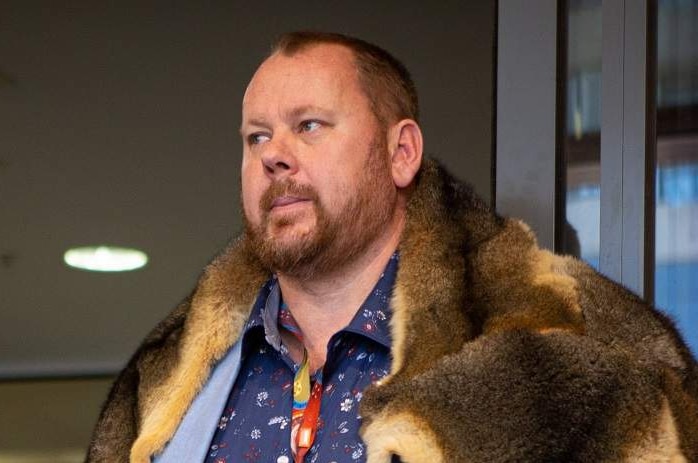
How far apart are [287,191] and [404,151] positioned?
0.24 metres

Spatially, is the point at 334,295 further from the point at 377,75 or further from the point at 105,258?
the point at 105,258

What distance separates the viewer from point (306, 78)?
2.74 m

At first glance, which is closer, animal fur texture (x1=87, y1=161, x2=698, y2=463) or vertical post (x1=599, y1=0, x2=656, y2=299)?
animal fur texture (x1=87, y1=161, x2=698, y2=463)

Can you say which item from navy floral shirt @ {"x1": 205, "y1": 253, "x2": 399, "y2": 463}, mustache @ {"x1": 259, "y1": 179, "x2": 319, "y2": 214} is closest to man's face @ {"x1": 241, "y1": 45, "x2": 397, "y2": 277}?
mustache @ {"x1": 259, "y1": 179, "x2": 319, "y2": 214}

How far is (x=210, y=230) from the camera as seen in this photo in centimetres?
421

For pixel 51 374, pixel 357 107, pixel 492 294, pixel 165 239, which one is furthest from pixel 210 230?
pixel 492 294

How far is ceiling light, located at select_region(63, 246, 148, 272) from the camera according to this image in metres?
4.22

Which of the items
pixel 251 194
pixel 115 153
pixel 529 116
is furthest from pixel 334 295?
pixel 115 153

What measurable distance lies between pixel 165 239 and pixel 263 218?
159cm

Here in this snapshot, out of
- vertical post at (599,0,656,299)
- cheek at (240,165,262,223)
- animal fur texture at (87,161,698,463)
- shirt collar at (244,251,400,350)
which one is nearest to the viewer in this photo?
animal fur texture at (87,161,698,463)

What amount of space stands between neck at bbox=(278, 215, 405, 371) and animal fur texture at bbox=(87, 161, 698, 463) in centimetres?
11

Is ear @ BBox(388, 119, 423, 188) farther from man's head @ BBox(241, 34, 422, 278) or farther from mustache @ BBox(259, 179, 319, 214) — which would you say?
mustache @ BBox(259, 179, 319, 214)

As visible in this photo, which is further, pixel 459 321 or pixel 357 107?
pixel 357 107

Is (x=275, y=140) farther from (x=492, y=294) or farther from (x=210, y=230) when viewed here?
(x=210, y=230)
